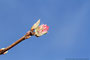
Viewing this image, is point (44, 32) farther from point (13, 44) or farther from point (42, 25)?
point (13, 44)

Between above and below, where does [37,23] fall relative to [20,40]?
above

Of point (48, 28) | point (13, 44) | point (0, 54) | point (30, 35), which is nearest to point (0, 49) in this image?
point (0, 54)

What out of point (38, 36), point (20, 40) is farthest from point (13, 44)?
point (38, 36)

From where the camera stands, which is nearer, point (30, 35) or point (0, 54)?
point (30, 35)

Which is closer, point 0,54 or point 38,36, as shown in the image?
point 38,36

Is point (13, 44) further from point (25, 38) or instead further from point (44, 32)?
point (44, 32)
